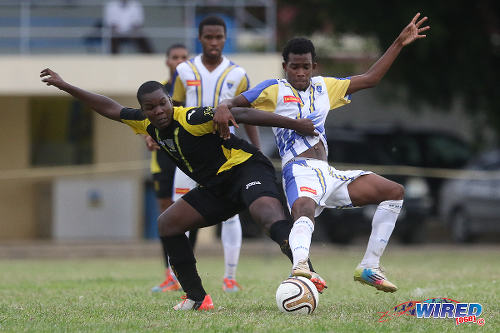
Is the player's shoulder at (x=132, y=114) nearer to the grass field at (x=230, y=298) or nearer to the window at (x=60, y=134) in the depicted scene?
the grass field at (x=230, y=298)

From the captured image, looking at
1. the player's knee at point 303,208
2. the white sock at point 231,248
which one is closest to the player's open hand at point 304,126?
the player's knee at point 303,208

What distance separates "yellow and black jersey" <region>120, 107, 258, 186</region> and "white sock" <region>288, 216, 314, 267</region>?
2.44ft

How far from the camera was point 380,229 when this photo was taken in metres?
7.75

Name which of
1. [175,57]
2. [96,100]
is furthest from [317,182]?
[175,57]

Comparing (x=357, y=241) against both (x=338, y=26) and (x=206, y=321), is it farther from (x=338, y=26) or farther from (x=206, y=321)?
(x=206, y=321)

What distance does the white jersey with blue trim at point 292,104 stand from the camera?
7629mm

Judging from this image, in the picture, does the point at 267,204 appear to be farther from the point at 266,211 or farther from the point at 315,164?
the point at 315,164

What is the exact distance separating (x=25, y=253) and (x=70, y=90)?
34.2 ft

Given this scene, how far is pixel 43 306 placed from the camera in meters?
7.98

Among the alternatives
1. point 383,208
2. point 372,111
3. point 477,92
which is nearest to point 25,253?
point 477,92

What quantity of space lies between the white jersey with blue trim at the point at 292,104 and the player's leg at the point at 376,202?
50cm

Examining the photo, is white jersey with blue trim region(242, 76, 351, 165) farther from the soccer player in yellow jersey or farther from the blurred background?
the blurred background

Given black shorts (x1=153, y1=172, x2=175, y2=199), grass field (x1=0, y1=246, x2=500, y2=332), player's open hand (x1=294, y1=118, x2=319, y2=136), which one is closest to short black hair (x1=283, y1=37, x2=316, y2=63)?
player's open hand (x1=294, y1=118, x2=319, y2=136)

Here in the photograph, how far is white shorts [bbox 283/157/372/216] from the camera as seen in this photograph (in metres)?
7.41
